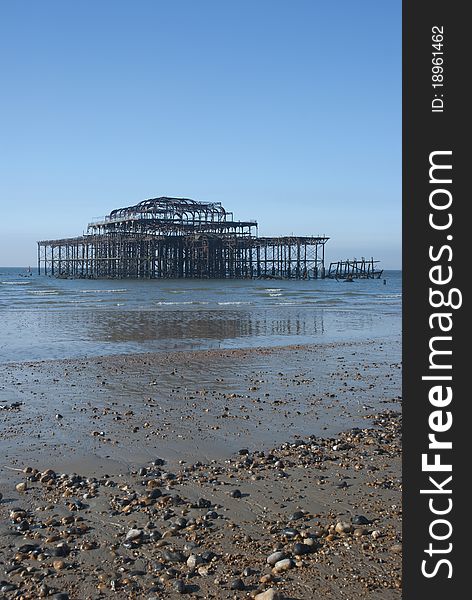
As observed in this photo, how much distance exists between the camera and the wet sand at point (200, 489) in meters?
4.43

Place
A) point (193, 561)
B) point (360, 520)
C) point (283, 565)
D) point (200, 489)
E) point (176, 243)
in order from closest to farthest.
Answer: point (283, 565), point (193, 561), point (360, 520), point (200, 489), point (176, 243)

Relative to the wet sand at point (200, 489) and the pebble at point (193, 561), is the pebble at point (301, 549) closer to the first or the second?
the wet sand at point (200, 489)

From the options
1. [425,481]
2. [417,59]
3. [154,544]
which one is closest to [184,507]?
[154,544]

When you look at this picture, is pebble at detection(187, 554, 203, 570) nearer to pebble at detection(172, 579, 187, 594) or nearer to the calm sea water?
pebble at detection(172, 579, 187, 594)

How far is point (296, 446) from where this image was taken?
765 cm

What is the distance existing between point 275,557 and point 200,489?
170 centimetres

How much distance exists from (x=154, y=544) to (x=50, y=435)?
380 centimetres

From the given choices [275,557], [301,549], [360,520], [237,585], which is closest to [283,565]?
[275,557]

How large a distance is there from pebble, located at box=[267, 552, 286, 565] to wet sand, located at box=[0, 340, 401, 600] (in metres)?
0.03

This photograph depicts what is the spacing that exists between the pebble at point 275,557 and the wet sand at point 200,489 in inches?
1.4

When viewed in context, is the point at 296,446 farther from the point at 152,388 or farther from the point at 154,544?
the point at 152,388

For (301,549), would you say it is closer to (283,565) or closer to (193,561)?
(283,565)

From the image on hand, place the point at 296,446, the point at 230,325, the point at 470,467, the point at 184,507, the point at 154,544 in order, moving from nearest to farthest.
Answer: the point at 470,467 < the point at 154,544 < the point at 184,507 < the point at 296,446 < the point at 230,325

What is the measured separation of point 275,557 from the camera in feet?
15.1
